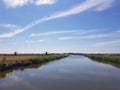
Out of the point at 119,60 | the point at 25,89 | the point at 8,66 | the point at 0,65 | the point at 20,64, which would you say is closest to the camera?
the point at 25,89

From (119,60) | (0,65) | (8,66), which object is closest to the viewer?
(0,65)

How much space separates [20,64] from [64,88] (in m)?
23.4

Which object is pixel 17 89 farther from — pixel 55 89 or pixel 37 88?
pixel 55 89

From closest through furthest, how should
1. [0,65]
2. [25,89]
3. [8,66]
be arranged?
1. [25,89]
2. [0,65]
3. [8,66]

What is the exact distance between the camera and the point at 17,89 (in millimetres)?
16297

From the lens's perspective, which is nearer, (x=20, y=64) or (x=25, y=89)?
(x=25, y=89)

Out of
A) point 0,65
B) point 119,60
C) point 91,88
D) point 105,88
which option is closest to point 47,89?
point 91,88

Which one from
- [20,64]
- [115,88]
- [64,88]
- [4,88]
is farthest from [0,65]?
[115,88]

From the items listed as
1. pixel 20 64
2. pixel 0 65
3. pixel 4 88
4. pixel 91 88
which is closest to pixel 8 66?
pixel 0 65

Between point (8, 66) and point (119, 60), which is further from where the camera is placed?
point (119, 60)

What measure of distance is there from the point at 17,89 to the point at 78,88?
4.34 meters

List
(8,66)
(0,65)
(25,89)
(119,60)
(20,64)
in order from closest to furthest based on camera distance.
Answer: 1. (25,89)
2. (0,65)
3. (8,66)
4. (20,64)
5. (119,60)

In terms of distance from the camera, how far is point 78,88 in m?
17.0

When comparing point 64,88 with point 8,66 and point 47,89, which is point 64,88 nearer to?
point 47,89
